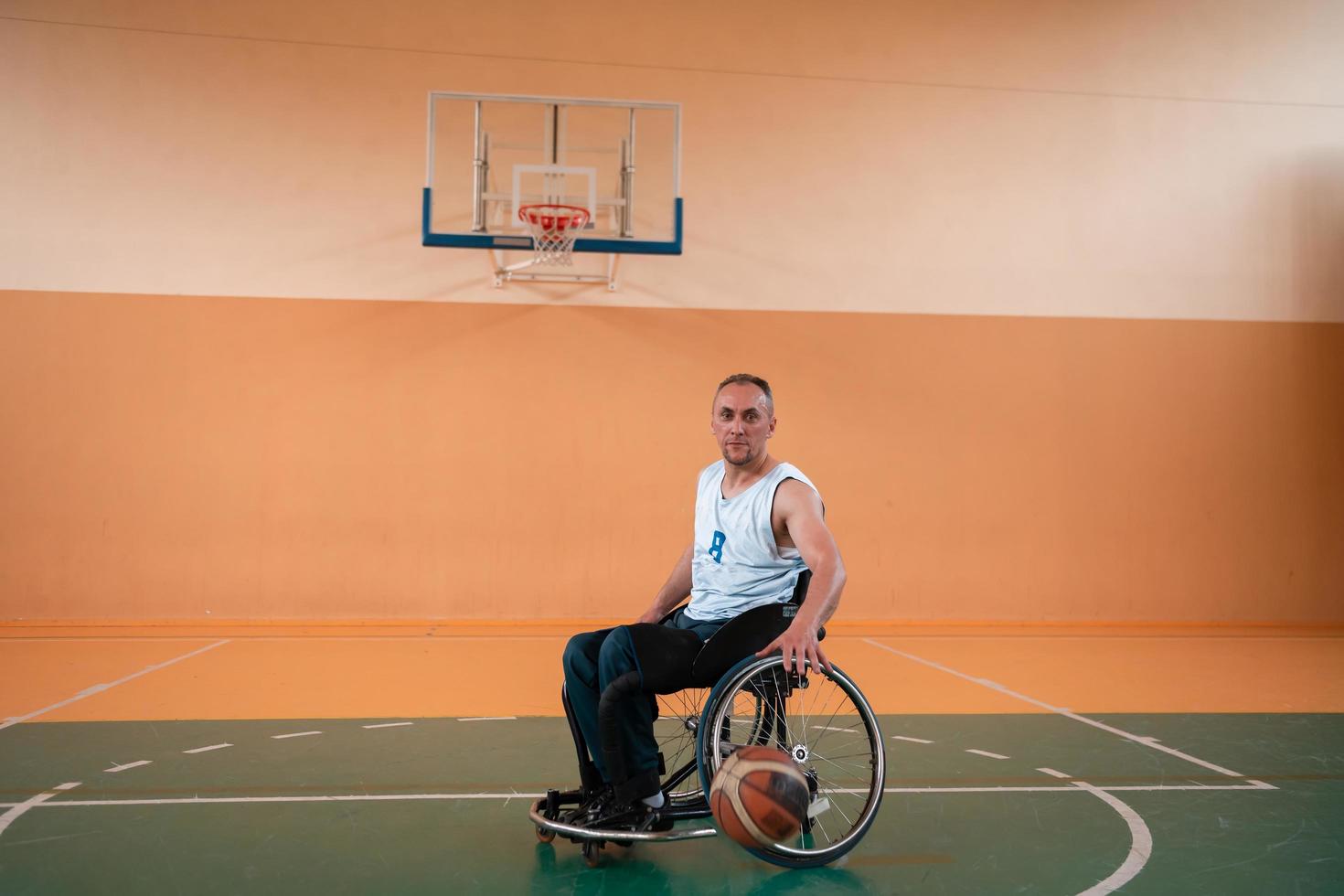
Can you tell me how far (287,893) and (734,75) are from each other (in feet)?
22.0

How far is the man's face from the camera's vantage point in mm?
2598

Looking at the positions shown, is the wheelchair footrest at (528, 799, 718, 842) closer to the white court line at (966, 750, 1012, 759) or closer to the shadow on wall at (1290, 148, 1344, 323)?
the white court line at (966, 750, 1012, 759)

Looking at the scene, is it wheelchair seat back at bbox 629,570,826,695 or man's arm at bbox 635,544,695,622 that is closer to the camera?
wheelchair seat back at bbox 629,570,826,695

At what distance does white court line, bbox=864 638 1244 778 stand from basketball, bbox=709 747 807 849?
2.04 metres

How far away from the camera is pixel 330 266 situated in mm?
7293

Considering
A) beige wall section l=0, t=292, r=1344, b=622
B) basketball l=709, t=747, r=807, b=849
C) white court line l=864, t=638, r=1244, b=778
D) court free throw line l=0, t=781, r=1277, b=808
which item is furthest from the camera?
beige wall section l=0, t=292, r=1344, b=622

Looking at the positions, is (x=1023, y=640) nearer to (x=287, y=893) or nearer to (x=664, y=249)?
(x=664, y=249)

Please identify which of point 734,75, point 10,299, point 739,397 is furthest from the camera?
point 734,75

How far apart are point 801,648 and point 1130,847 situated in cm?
117

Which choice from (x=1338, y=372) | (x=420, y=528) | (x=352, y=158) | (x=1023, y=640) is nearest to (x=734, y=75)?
(x=352, y=158)

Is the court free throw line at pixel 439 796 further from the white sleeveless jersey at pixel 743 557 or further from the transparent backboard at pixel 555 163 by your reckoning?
the transparent backboard at pixel 555 163

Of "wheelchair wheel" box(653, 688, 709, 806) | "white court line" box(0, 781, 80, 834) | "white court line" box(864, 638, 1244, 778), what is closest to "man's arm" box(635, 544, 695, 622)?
"wheelchair wheel" box(653, 688, 709, 806)

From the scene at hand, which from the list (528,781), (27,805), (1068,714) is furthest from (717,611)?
(1068,714)

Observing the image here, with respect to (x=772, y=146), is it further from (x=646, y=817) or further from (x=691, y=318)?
(x=646, y=817)
